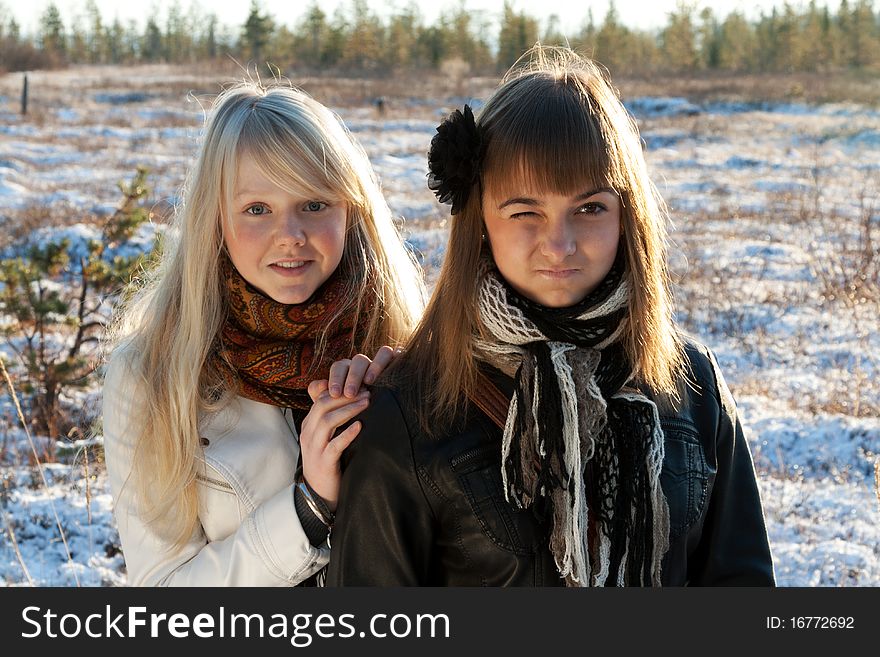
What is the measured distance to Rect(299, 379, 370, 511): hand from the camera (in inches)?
87.2

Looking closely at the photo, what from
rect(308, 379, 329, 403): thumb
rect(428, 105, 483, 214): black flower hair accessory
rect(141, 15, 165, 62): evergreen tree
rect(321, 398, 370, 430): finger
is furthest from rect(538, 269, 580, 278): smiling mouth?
rect(141, 15, 165, 62): evergreen tree

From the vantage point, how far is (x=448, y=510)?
215 cm

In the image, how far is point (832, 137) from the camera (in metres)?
21.4

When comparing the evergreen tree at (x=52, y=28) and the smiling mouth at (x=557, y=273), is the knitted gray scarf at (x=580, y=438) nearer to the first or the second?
the smiling mouth at (x=557, y=273)

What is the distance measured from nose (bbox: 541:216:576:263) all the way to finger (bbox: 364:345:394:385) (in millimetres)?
517

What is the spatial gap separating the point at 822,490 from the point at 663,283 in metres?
3.79

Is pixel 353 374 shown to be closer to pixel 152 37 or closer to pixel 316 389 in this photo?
pixel 316 389

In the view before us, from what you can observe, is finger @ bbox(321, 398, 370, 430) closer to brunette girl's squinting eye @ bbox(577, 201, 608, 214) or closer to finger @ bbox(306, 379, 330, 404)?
finger @ bbox(306, 379, 330, 404)

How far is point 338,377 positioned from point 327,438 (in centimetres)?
15

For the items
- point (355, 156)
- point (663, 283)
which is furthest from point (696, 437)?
point (355, 156)

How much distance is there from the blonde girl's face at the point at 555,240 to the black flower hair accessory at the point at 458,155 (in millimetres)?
63

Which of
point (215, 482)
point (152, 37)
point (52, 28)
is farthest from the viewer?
point (152, 37)

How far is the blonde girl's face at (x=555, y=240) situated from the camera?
2.08 m

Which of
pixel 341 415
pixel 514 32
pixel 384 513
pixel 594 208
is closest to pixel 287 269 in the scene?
pixel 341 415
